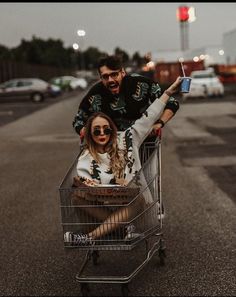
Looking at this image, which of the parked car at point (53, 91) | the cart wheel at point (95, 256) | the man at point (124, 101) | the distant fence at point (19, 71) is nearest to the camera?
the man at point (124, 101)

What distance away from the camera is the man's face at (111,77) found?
458cm

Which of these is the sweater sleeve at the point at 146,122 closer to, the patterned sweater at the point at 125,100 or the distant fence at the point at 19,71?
the patterned sweater at the point at 125,100

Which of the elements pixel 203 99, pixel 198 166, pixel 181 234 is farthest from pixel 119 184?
pixel 203 99

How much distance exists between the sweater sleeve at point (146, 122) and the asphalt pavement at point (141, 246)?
1.12 metres

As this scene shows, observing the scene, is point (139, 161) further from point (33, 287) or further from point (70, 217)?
point (33, 287)

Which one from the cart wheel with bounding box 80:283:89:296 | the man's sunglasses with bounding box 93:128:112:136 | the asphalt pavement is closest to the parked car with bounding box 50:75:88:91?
the asphalt pavement

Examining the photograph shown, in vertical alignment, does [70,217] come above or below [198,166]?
above

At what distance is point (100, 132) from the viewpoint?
4.44m

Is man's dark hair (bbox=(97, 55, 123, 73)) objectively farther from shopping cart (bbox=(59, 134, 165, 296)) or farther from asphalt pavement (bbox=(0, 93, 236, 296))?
asphalt pavement (bbox=(0, 93, 236, 296))

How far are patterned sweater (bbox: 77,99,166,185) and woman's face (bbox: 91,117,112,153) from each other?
0.33 ft

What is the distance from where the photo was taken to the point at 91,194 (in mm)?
4035

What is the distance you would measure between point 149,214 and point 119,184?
342 millimetres

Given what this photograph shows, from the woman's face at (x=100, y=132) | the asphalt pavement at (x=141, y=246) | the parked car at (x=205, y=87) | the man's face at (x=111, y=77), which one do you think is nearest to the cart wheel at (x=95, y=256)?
the asphalt pavement at (x=141, y=246)

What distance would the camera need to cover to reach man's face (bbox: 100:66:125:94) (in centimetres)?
458
